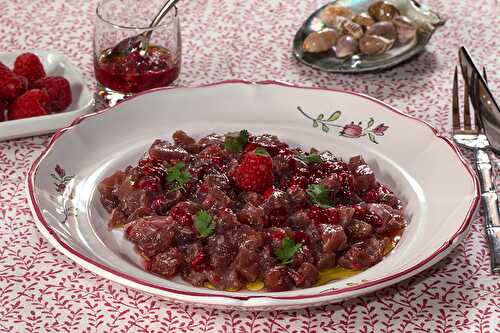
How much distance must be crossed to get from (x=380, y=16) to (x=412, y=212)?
1067mm

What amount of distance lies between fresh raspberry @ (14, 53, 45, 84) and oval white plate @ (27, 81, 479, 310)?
402 mm

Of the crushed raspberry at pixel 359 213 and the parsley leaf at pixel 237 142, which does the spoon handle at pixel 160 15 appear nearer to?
the parsley leaf at pixel 237 142

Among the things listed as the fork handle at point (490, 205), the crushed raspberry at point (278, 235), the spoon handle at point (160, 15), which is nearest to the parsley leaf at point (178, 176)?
the crushed raspberry at point (278, 235)

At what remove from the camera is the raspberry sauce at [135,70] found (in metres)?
2.52

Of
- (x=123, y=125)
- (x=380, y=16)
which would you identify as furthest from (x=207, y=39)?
(x=123, y=125)

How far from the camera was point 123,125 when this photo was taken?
91.2 inches

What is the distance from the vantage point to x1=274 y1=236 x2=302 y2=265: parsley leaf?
1.78m

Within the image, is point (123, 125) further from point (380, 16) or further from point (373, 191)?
point (380, 16)

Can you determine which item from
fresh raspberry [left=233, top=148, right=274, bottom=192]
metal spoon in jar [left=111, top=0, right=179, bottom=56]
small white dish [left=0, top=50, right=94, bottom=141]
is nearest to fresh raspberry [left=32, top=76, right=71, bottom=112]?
small white dish [left=0, top=50, right=94, bottom=141]

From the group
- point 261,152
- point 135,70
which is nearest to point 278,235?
point 261,152

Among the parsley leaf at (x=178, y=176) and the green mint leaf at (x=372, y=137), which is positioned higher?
the parsley leaf at (x=178, y=176)

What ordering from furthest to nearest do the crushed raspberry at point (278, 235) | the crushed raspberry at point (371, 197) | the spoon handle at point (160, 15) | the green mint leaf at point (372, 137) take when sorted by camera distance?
the spoon handle at point (160, 15) → the green mint leaf at point (372, 137) → the crushed raspberry at point (371, 197) → the crushed raspberry at point (278, 235)

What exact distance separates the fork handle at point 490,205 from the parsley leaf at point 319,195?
42 cm

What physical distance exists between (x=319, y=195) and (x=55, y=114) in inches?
34.6
